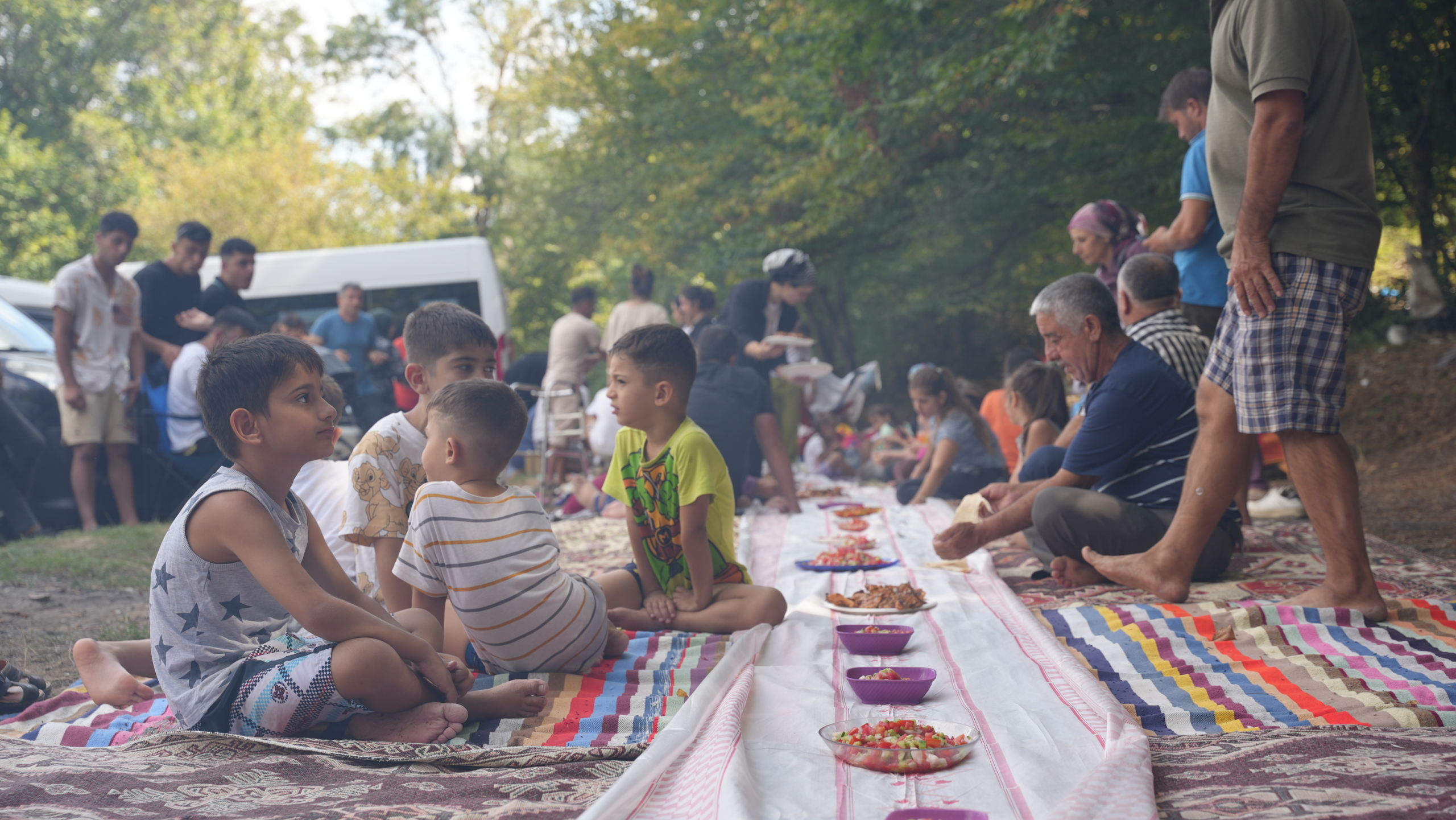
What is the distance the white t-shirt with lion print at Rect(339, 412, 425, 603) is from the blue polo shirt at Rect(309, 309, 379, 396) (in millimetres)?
6141

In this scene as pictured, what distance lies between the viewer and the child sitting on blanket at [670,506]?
3004 millimetres

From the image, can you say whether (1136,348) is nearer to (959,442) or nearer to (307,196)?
(959,442)

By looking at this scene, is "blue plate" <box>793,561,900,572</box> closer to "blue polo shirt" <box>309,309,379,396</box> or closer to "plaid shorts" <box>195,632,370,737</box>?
"plaid shorts" <box>195,632,370,737</box>

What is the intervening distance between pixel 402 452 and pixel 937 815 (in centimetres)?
194

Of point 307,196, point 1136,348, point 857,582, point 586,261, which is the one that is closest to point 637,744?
point 857,582

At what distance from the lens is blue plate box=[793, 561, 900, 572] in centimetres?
402

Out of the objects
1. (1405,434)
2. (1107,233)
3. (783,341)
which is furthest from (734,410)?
(1405,434)

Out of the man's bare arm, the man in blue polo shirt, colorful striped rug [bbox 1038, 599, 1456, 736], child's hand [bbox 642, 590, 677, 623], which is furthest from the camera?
the man in blue polo shirt

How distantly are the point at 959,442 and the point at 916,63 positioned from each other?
18.9 ft

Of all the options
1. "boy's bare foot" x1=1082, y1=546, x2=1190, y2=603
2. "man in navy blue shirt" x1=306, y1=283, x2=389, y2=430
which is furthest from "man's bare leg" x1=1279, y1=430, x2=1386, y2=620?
"man in navy blue shirt" x1=306, y1=283, x2=389, y2=430

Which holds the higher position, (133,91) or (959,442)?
(133,91)

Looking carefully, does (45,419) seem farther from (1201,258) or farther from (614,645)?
(1201,258)

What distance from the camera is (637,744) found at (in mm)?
A: 1960

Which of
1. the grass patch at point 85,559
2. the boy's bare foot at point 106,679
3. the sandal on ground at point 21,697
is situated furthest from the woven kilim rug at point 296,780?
the grass patch at point 85,559
